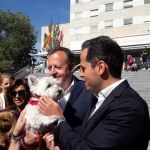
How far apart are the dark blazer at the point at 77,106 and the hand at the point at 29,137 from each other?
380 millimetres

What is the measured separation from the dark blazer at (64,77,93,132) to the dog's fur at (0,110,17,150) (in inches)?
26.2

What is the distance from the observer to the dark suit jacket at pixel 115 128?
3018 mm

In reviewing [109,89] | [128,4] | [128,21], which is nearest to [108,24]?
[128,21]

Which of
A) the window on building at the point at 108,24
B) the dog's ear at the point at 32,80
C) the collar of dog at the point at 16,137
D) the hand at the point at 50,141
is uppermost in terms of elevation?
the window on building at the point at 108,24

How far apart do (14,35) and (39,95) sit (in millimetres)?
53065

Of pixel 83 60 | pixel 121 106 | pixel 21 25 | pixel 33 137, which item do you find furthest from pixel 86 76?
pixel 21 25

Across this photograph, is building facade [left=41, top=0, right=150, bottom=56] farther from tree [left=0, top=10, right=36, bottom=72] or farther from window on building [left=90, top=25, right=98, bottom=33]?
tree [left=0, top=10, right=36, bottom=72]

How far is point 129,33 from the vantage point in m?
53.0

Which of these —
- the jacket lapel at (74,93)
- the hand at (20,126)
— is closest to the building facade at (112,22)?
the jacket lapel at (74,93)

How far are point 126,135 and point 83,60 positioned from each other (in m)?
0.74

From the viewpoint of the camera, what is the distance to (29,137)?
4.42 m

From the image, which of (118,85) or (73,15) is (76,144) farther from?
(73,15)

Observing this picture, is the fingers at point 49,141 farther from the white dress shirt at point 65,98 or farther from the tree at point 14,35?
the tree at point 14,35

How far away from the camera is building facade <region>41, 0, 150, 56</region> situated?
51.0m
